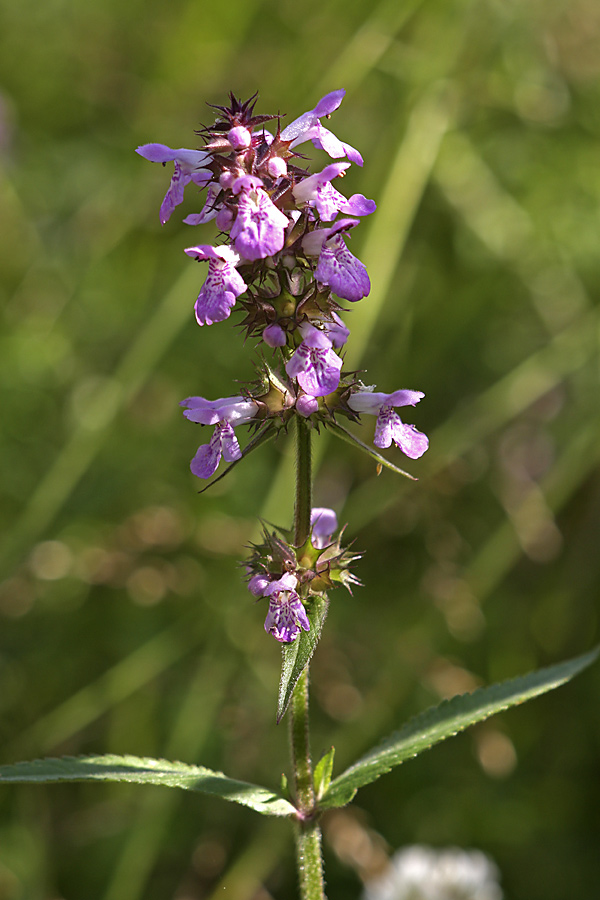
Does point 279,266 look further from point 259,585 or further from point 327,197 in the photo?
point 259,585

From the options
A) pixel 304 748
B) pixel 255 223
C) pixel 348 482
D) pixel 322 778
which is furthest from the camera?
pixel 348 482

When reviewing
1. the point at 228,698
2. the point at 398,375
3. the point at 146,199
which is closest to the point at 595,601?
the point at 398,375

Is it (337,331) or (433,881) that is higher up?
(337,331)

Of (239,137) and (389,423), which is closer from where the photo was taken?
(239,137)

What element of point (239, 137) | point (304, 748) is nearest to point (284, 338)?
point (239, 137)

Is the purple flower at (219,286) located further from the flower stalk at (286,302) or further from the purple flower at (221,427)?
the purple flower at (221,427)

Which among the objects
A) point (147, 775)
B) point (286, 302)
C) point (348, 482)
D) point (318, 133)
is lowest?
point (147, 775)

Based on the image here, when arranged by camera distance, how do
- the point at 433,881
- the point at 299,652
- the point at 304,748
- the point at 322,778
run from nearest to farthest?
the point at 299,652 → the point at 304,748 → the point at 322,778 → the point at 433,881
